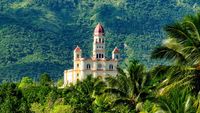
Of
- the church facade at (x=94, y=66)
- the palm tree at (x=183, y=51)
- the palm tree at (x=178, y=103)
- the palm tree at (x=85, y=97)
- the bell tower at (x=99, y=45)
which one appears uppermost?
the bell tower at (x=99, y=45)

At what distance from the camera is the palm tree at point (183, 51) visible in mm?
30953

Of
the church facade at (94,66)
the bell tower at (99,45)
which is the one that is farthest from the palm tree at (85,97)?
the bell tower at (99,45)

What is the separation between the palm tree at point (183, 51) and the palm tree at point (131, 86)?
18199mm

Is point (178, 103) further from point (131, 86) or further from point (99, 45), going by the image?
point (99, 45)

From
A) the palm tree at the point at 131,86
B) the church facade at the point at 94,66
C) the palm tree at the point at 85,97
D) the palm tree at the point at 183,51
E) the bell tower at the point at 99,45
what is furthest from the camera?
the bell tower at the point at 99,45

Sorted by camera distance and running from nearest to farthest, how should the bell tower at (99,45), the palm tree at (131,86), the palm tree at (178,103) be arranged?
the palm tree at (178,103), the palm tree at (131,86), the bell tower at (99,45)

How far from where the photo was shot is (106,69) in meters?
182

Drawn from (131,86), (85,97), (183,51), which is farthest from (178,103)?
(85,97)

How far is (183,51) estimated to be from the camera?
31.5 m

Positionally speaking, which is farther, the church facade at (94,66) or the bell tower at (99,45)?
the bell tower at (99,45)

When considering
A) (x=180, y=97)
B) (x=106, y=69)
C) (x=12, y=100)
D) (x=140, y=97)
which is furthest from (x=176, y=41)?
(x=106, y=69)

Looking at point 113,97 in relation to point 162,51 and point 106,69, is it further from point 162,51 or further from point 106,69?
point 106,69

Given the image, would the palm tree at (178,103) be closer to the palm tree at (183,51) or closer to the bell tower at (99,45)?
the palm tree at (183,51)

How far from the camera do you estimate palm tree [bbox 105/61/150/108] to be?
5069 centimetres
